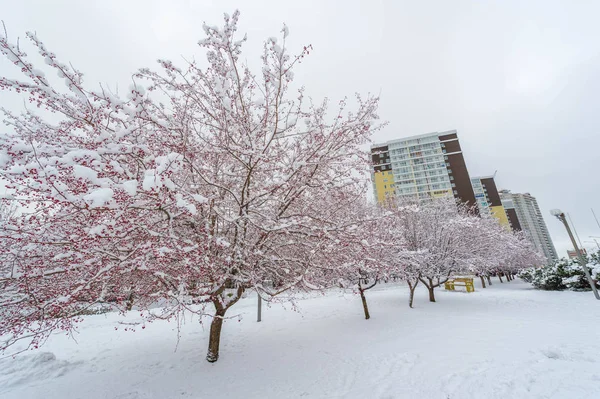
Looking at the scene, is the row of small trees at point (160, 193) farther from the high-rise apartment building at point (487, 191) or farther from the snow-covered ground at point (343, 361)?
the high-rise apartment building at point (487, 191)

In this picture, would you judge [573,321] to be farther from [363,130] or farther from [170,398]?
[170,398]

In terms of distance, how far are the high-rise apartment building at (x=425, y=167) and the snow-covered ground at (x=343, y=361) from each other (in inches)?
2214

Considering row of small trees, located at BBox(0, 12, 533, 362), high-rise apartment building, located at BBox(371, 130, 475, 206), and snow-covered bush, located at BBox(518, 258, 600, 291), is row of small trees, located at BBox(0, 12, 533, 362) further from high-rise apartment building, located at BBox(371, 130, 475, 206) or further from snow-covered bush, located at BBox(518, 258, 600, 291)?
high-rise apartment building, located at BBox(371, 130, 475, 206)

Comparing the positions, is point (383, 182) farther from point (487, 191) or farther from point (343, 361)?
point (343, 361)

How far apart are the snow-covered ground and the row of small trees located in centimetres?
154

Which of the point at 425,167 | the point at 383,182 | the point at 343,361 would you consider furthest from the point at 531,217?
the point at 343,361

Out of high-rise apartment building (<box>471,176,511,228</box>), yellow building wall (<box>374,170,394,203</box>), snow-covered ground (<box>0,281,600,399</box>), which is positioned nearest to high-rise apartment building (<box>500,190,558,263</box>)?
high-rise apartment building (<box>471,176,511,228</box>)

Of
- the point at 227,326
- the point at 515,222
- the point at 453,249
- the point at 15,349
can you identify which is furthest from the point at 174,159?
the point at 515,222

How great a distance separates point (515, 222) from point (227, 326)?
103526mm

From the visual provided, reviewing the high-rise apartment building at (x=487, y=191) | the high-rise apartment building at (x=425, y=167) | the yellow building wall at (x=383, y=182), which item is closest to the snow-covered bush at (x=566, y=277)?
the high-rise apartment building at (x=425, y=167)

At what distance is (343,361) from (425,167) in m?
67.0

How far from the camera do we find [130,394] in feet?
16.9

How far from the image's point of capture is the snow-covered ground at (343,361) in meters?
4.71

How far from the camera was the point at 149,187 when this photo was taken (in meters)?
2.55
